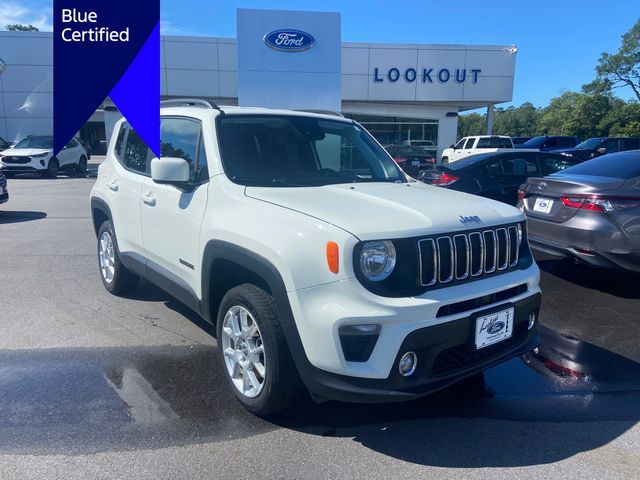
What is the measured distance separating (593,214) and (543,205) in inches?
28.1

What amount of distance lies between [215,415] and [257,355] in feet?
1.62

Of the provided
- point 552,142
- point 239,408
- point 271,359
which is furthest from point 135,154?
point 552,142

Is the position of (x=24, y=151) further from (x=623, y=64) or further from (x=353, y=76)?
(x=623, y=64)

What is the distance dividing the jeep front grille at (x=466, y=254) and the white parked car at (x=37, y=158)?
18.5 metres

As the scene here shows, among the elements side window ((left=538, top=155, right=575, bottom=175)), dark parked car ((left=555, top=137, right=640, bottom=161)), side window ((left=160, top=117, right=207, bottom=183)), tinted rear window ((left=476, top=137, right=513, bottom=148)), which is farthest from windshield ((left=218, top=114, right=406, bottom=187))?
tinted rear window ((left=476, top=137, right=513, bottom=148))

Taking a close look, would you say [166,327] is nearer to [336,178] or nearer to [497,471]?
[336,178]

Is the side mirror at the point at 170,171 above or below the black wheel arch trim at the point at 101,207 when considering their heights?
above

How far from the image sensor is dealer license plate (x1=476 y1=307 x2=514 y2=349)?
9.51 feet

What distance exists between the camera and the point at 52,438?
2961 mm

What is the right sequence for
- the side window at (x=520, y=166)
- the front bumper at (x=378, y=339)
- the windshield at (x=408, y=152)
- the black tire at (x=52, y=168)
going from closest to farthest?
the front bumper at (x=378, y=339), the side window at (x=520, y=166), the black tire at (x=52, y=168), the windshield at (x=408, y=152)

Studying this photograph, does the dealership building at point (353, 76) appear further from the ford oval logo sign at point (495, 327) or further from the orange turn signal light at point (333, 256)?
the orange turn signal light at point (333, 256)

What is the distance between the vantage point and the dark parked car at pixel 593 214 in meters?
5.14

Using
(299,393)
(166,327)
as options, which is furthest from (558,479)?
(166,327)

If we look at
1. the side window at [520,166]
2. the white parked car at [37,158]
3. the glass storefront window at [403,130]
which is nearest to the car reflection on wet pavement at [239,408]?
the side window at [520,166]
